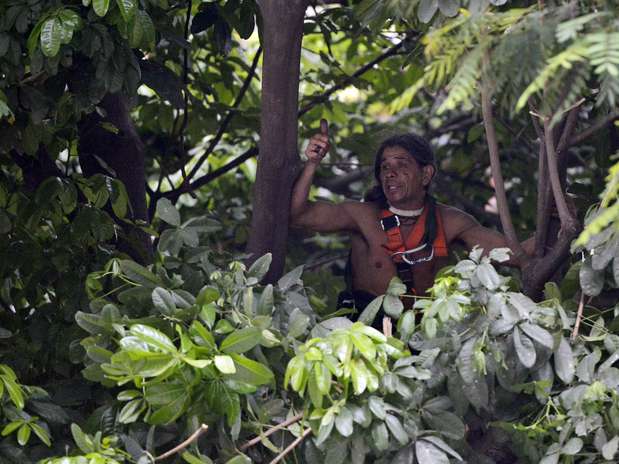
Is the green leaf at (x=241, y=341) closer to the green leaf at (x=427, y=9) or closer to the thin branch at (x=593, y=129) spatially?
the green leaf at (x=427, y=9)

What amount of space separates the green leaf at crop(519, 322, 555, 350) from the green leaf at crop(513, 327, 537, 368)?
0.02 meters

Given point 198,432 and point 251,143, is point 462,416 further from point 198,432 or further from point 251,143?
point 251,143

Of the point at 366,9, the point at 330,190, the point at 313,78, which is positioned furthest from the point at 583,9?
the point at 330,190

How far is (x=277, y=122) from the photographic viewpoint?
159 inches

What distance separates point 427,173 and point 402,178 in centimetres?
17

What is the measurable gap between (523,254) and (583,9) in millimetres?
1397

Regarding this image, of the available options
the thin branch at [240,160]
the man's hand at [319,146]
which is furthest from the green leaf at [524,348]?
the thin branch at [240,160]

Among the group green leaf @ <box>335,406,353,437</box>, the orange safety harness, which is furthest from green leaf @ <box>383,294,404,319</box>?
the orange safety harness

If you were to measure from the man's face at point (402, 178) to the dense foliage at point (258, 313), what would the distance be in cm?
55

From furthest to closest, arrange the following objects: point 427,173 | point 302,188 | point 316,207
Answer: point 427,173
point 316,207
point 302,188

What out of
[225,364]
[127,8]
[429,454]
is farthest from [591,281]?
[127,8]

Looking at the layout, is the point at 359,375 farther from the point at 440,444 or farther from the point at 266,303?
the point at 266,303

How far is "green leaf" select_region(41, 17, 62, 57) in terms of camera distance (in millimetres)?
3426

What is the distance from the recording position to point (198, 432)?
3176mm
